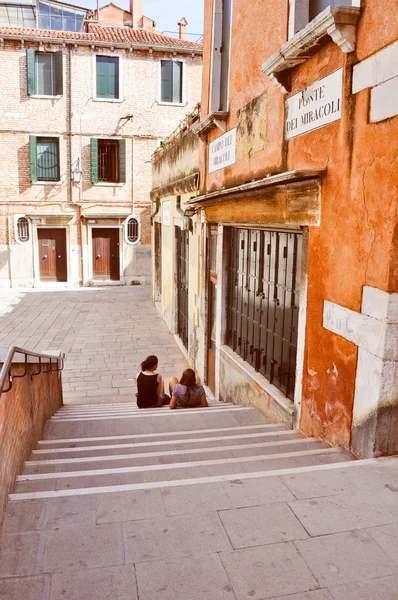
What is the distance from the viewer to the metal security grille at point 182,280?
10562 millimetres

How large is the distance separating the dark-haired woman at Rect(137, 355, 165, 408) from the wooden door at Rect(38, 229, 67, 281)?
14.1 metres

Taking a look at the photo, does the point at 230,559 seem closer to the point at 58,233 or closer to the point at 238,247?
the point at 238,247

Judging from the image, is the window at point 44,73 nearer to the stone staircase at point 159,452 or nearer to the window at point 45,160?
the window at point 45,160

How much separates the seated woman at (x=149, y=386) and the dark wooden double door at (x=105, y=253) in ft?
45.8

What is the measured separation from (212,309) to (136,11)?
18.6 m

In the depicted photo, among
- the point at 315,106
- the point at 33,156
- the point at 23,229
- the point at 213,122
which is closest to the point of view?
the point at 315,106

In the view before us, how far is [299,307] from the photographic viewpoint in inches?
183

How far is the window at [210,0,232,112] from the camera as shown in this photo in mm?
7059

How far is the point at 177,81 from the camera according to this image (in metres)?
19.7

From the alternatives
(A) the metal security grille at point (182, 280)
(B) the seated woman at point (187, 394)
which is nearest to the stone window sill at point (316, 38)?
(B) the seated woman at point (187, 394)

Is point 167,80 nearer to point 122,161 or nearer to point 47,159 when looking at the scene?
point 122,161

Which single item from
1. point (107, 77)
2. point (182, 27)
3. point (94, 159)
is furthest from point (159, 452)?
point (182, 27)

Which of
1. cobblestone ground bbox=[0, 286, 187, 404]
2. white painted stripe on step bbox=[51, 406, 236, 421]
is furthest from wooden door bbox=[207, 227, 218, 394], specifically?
white painted stripe on step bbox=[51, 406, 236, 421]

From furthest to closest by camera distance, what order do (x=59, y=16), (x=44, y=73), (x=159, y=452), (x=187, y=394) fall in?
(x=59, y=16) < (x=44, y=73) < (x=187, y=394) < (x=159, y=452)
